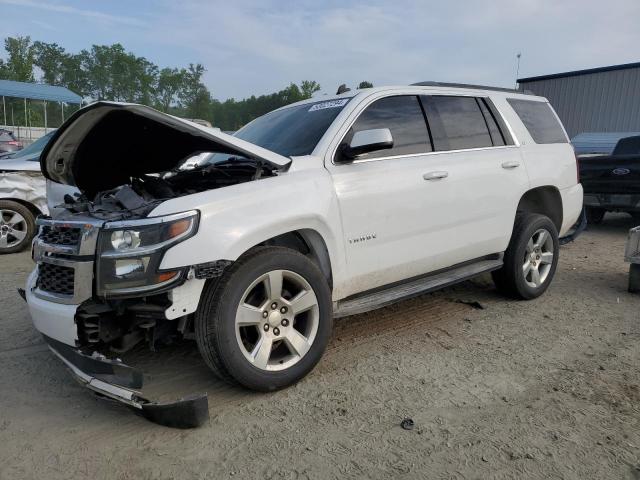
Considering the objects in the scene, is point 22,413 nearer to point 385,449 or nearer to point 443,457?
point 385,449

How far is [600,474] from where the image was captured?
2.39m

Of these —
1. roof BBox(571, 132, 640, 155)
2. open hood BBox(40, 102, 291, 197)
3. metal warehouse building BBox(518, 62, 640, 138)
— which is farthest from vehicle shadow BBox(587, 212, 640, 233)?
metal warehouse building BBox(518, 62, 640, 138)

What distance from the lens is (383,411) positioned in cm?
297

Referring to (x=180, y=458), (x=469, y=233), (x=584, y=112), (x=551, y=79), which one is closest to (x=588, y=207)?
(x=469, y=233)

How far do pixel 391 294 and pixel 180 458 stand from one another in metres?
1.81

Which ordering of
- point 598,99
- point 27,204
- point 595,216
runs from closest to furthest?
point 27,204 < point 595,216 < point 598,99

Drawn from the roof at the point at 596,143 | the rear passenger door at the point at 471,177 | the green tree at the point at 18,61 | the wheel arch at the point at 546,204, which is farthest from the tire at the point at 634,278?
the green tree at the point at 18,61

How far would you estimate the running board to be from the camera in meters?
3.54

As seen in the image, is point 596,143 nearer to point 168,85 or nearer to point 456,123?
point 456,123

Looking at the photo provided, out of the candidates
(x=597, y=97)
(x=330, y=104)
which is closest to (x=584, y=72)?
(x=597, y=97)

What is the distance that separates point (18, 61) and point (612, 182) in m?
54.5

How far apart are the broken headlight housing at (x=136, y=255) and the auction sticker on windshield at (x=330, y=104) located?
67.0 inches

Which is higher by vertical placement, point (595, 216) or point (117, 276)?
point (117, 276)

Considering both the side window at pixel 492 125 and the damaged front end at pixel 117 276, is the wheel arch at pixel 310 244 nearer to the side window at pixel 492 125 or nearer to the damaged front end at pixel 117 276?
the damaged front end at pixel 117 276
